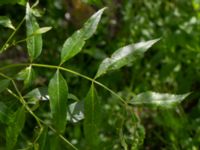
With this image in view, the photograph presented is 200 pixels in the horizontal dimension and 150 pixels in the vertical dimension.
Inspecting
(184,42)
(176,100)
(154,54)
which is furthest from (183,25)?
(176,100)

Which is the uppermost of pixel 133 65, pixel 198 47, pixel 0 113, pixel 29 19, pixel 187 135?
pixel 29 19

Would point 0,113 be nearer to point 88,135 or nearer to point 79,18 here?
point 88,135

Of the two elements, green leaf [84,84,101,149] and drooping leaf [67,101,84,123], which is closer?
green leaf [84,84,101,149]

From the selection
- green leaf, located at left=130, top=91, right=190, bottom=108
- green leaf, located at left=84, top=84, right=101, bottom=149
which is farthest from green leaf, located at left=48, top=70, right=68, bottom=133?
green leaf, located at left=130, top=91, right=190, bottom=108

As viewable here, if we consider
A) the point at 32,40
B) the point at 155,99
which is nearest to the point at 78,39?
the point at 32,40

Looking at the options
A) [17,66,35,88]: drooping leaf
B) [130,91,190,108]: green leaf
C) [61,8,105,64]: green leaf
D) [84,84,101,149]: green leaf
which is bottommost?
[130,91,190,108]: green leaf

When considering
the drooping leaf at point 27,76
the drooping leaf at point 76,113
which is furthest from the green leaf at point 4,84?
the drooping leaf at point 76,113

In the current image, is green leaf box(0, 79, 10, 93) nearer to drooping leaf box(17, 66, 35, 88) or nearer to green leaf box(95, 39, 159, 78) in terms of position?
drooping leaf box(17, 66, 35, 88)

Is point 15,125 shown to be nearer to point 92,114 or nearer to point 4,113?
point 4,113
